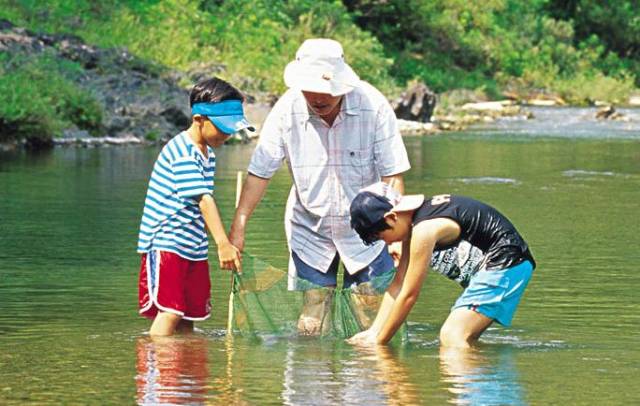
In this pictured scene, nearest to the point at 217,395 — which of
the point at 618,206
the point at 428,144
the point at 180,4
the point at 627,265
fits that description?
the point at 627,265

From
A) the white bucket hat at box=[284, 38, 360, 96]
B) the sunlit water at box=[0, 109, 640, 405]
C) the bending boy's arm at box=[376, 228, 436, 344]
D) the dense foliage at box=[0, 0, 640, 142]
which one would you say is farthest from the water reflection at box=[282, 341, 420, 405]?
the dense foliage at box=[0, 0, 640, 142]

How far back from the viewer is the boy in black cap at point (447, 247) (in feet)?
23.6

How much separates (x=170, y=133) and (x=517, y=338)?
19689 millimetres

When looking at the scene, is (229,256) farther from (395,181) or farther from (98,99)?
(98,99)

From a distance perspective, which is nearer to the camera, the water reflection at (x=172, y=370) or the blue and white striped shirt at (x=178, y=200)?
the water reflection at (x=172, y=370)

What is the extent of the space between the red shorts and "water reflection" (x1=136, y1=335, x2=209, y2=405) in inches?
6.8

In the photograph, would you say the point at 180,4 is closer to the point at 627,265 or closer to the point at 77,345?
the point at 627,265

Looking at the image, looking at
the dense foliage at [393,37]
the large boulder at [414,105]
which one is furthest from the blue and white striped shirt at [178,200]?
the large boulder at [414,105]

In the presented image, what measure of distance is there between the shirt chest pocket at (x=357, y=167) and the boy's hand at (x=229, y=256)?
0.63 meters

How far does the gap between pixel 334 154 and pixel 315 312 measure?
91 centimetres

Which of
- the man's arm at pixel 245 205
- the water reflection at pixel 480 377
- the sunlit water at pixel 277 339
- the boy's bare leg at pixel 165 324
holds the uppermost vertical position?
the man's arm at pixel 245 205

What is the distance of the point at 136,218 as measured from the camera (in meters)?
14.4

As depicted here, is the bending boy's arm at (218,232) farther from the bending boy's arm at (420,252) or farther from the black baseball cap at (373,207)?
the bending boy's arm at (420,252)

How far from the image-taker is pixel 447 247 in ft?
24.6
